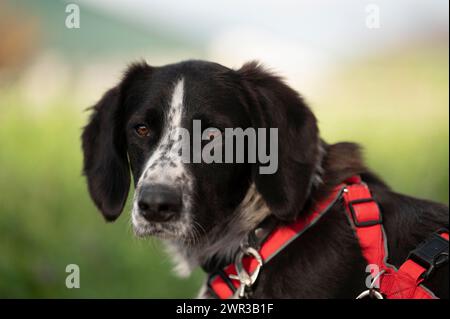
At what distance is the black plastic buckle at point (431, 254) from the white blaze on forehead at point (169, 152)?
3.62 ft

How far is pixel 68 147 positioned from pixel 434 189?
361 cm

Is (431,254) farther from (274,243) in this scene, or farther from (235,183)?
(235,183)

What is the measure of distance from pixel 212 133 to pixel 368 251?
91 cm

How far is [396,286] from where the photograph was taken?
101 inches

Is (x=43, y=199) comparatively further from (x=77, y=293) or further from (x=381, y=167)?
(x=381, y=167)

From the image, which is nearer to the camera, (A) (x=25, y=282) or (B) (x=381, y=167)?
(A) (x=25, y=282)

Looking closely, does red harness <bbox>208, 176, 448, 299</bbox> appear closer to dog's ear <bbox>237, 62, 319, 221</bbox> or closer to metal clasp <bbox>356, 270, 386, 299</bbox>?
metal clasp <bbox>356, 270, 386, 299</bbox>

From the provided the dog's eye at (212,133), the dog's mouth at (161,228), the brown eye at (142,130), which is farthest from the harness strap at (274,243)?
the brown eye at (142,130)

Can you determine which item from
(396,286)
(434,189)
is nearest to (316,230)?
(396,286)

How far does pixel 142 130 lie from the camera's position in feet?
9.57

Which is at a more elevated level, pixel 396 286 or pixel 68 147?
pixel 68 147

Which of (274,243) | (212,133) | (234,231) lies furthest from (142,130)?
(274,243)

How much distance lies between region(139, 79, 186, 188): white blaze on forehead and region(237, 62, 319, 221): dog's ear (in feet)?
1.17
